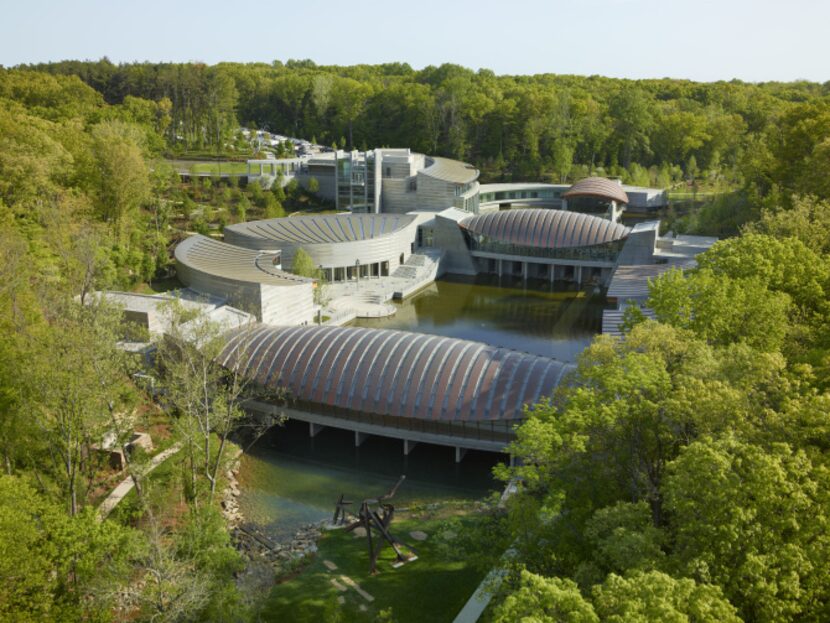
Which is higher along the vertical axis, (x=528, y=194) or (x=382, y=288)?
(x=528, y=194)

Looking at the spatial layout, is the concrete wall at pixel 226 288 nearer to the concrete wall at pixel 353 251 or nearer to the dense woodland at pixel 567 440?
the dense woodland at pixel 567 440

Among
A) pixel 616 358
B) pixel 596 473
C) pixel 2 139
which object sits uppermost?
pixel 2 139

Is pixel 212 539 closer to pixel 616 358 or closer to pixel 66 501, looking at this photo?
pixel 66 501

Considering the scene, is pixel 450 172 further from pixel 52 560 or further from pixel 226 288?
pixel 52 560

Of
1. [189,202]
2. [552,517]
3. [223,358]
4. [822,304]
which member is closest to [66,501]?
[223,358]

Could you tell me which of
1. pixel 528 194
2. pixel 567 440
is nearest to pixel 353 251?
pixel 528 194

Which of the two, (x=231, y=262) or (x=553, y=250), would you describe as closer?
(x=231, y=262)

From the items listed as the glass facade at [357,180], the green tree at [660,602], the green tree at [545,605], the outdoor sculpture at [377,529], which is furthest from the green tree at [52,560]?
the glass facade at [357,180]
